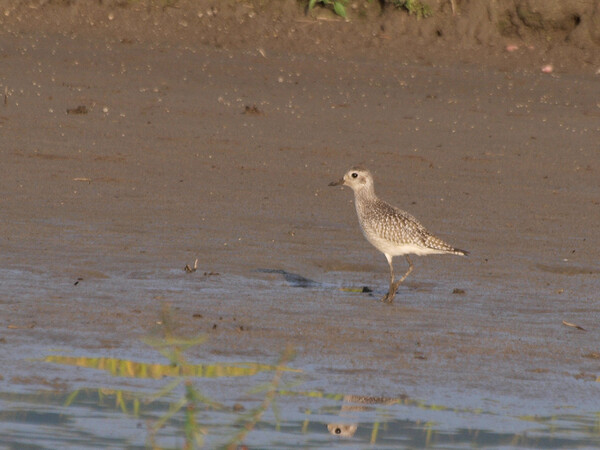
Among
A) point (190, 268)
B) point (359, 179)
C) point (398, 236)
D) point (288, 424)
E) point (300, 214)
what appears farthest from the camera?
point (300, 214)

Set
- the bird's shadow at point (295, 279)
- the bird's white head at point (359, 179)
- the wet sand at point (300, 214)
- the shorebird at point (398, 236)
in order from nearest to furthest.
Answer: the wet sand at point (300, 214) → the bird's shadow at point (295, 279) → the shorebird at point (398, 236) → the bird's white head at point (359, 179)

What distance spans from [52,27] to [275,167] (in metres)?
6.35

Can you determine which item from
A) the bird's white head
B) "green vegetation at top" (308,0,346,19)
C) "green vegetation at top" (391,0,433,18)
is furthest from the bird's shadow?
"green vegetation at top" (391,0,433,18)

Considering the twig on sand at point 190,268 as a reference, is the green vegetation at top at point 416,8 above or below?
above

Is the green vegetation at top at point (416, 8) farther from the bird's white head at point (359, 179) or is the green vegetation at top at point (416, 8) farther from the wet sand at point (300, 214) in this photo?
the bird's white head at point (359, 179)

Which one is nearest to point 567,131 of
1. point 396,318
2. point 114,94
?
point 114,94

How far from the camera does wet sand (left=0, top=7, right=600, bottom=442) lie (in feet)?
25.8

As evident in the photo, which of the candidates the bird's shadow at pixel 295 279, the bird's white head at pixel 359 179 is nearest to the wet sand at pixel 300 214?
the bird's shadow at pixel 295 279

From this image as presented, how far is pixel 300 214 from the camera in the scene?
12.4 m

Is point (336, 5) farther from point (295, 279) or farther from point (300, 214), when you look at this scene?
point (295, 279)

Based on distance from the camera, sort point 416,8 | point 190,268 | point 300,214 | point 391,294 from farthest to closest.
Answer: point 416,8
point 300,214
point 190,268
point 391,294

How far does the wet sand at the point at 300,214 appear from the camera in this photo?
7859 mm

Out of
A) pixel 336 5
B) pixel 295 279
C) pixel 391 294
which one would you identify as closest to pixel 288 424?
pixel 391 294

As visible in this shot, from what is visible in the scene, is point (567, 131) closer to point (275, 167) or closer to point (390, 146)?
point (390, 146)
